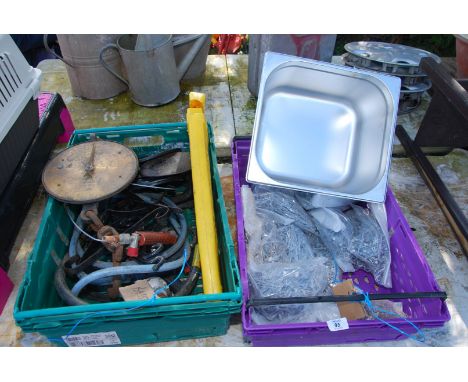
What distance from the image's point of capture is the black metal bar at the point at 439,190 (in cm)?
107

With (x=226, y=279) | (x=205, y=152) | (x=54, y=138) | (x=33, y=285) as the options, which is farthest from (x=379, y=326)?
(x=54, y=138)

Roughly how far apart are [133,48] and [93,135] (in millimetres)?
609

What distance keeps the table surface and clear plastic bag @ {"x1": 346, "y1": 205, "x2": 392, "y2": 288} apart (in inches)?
6.5

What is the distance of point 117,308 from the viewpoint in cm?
69

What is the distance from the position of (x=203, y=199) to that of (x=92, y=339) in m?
0.42

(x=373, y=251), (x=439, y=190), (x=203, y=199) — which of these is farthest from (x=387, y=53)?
(x=203, y=199)

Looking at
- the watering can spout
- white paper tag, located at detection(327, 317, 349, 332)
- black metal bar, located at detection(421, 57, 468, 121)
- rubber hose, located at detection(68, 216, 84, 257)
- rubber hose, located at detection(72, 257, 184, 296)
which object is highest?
black metal bar, located at detection(421, 57, 468, 121)

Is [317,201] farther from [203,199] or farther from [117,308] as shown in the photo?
[117,308]

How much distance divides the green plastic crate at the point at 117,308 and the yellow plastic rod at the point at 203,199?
4cm

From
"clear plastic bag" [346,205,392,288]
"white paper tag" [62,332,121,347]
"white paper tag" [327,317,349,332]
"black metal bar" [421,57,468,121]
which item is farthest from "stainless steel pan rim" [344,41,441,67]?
"white paper tag" [62,332,121,347]

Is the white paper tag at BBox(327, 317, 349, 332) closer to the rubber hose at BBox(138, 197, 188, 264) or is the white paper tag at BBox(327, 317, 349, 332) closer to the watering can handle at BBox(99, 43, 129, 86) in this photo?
the rubber hose at BBox(138, 197, 188, 264)

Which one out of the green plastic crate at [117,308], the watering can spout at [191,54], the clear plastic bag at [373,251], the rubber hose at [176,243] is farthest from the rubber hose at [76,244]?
the watering can spout at [191,54]

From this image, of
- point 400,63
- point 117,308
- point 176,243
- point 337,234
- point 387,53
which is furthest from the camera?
point 387,53

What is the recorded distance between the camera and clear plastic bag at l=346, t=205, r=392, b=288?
0.98m
